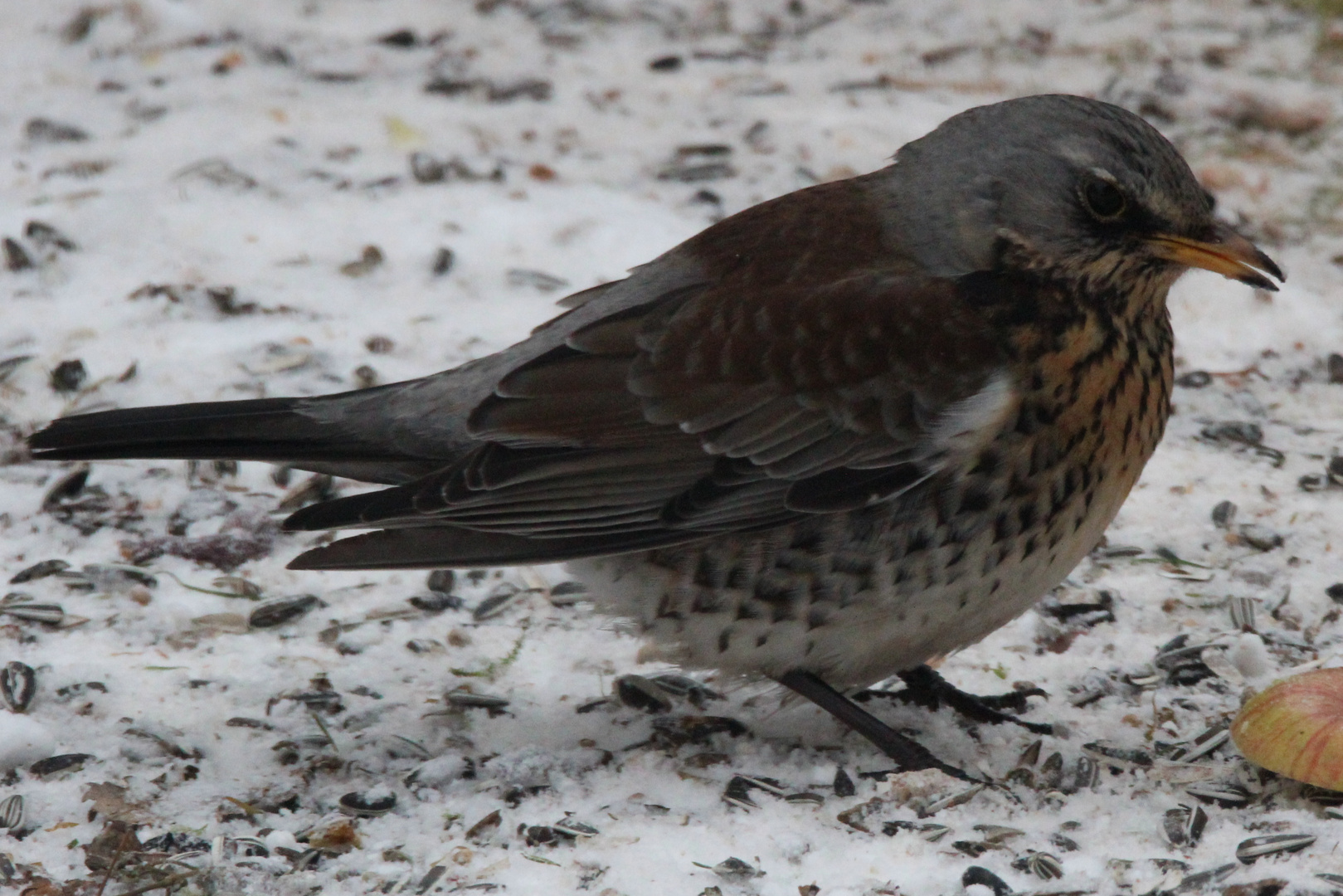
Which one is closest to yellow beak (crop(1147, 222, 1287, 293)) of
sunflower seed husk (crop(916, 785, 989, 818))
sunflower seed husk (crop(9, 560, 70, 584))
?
sunflower seed husk (crop(916, 785, 989, 818))

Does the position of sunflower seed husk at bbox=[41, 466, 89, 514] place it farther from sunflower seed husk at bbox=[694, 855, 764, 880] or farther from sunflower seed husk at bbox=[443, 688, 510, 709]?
sunflower seed husk at bbox=[694, 855, 764, 880]

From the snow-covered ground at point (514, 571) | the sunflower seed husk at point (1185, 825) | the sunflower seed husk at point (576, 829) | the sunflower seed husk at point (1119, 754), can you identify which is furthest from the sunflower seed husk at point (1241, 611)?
the sunflower seed husk at point (576, 829)

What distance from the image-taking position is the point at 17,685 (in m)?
4.20

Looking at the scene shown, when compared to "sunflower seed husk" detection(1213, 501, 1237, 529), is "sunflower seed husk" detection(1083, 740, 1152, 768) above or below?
below

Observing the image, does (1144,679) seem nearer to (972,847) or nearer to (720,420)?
(972,847)

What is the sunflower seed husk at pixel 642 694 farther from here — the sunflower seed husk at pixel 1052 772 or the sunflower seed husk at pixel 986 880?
the sunflower seed husk at pixel 986 880

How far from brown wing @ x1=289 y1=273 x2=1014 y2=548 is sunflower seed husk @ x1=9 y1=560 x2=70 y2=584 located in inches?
45.2

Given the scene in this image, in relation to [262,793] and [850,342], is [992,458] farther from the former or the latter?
[262,793]

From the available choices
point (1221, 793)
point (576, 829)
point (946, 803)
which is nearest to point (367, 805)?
point (576, 829)

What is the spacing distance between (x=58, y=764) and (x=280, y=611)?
813 millimetres

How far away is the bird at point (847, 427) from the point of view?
3.80 m

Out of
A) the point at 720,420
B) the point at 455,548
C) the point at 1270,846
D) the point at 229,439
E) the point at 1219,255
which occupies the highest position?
the point at 1219,255

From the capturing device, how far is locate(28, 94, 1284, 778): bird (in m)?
3.80

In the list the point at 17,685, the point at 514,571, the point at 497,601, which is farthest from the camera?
the point at 514,571
